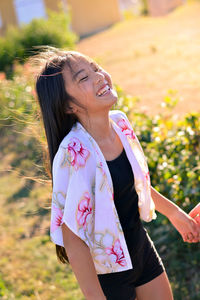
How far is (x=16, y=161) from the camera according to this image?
22.2ft

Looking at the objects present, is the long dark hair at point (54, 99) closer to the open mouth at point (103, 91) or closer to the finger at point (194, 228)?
the open mouth at point (103, 91)

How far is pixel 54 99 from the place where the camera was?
1893 millimetres

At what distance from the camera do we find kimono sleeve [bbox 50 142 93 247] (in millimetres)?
1756

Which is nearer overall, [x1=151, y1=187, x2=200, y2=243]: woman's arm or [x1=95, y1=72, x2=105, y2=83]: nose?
[x1=95, y1=72, x2=105, y2=83]: nose

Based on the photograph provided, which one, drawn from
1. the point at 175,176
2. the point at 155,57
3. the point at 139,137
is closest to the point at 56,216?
the point at 175,176

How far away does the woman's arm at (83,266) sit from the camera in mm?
1726

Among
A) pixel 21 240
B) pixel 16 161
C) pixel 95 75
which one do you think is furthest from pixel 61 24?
pixel 95 75

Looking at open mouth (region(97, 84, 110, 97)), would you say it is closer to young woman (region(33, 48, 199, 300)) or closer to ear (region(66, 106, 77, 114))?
young woman (region(33, 48, 199, 300))

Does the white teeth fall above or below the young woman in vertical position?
above

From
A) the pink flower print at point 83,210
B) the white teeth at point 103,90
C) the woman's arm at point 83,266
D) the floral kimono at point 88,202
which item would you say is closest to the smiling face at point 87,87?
the white teeth at point 103,90

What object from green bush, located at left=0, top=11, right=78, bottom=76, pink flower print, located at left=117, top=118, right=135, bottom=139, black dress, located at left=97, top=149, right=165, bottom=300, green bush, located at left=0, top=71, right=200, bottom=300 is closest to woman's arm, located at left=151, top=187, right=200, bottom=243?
black dress, located at left=97, top=149, right=165, bottom=300

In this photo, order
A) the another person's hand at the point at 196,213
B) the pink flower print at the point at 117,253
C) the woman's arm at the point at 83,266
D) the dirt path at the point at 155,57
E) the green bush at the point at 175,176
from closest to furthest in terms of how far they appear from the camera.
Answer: the woman's arm at the point at 83,266
the pink flower print at the point at 117,253
the another person's hand at the point at 196,213
the green bush at the point at 175,176
the dirt path at the point at 155,57

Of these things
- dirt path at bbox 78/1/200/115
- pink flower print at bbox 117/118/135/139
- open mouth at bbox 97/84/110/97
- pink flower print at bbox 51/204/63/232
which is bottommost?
dirt path at bbox 78/1/200/115

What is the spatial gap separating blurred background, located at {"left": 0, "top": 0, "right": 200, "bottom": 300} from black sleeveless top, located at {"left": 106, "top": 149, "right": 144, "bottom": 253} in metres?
0.41
